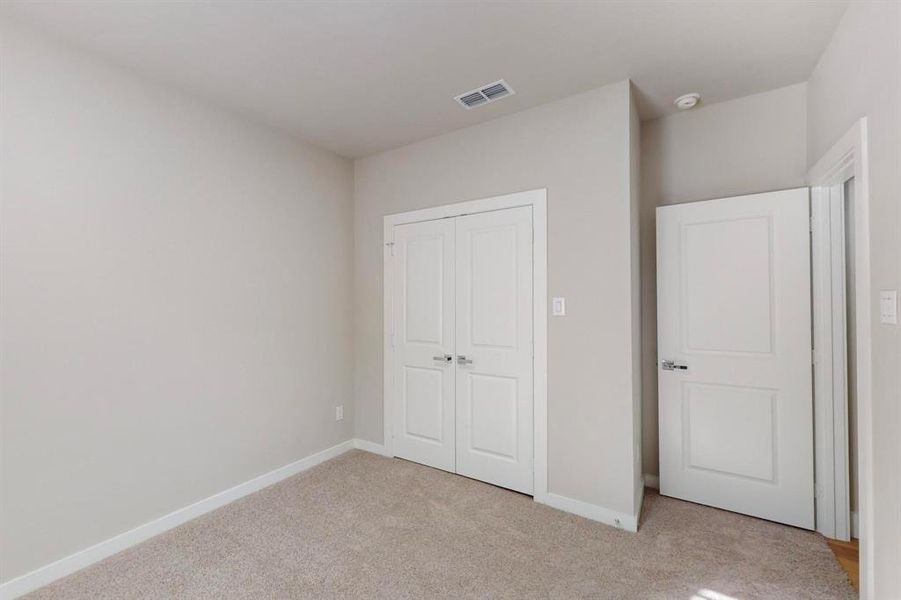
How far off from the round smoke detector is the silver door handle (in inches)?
68.1

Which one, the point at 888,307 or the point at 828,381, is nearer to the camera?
the point at 888,307

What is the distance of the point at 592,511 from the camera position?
2.56 m

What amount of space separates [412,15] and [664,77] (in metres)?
1.55

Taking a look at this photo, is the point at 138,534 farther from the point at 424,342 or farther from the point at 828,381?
the point at 828,381

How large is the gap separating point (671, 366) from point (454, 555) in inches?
73.3

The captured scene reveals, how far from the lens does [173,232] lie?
254 cm

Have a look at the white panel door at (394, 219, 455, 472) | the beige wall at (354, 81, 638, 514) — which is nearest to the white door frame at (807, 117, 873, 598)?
the beige wall at (354, 81, 638, 514)

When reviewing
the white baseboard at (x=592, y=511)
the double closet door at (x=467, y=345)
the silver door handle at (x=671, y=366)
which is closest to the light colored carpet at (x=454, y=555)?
the white baseboard at (x=592, y=511)

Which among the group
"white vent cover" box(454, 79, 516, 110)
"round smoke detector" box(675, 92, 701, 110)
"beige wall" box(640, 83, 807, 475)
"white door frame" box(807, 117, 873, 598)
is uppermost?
"white vent cover" box(454, 79, 516, 110)

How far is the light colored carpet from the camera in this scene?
6.32ft

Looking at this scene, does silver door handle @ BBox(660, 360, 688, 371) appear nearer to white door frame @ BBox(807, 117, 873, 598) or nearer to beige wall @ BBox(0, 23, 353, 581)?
white door frame @ BBox(807, 117, 873, 598)

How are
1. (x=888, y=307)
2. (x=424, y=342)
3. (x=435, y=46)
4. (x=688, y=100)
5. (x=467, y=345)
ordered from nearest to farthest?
(x=888, y=307) → (x=435, y=46) → (x=688, y=100) → (x=467, y=345) → (x=424, y=342)

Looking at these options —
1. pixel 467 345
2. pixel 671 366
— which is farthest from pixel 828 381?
pixel 467 345

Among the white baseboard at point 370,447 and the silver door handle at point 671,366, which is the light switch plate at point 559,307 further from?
the white baseboard at point 370,447
